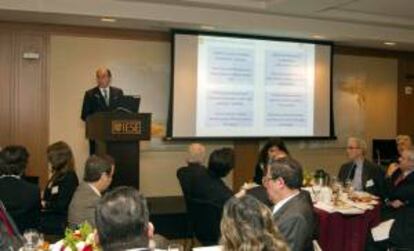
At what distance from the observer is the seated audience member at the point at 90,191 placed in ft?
11.6

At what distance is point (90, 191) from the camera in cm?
364

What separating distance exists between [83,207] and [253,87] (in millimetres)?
4770

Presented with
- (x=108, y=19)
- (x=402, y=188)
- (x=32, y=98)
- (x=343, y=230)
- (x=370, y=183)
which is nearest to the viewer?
(x=343, y=230)

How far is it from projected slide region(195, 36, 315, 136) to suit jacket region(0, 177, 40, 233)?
3.91 m

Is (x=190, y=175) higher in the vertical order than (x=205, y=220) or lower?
higher

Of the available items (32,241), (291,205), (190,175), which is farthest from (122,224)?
(190,175)

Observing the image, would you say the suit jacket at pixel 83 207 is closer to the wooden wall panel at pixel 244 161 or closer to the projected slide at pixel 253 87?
the projected slide at pixel 253 87

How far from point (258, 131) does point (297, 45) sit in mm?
1526

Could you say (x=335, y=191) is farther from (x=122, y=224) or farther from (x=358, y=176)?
(x=122, y=224)

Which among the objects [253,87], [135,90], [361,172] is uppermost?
[253,87]

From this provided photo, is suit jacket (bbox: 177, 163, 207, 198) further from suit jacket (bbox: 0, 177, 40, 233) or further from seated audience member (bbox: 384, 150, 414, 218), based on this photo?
seated audience member (bbox: 384, 150, 414, 218)

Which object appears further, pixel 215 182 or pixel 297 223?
pixel 215 182

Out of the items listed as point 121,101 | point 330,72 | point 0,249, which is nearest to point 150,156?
point 121,101

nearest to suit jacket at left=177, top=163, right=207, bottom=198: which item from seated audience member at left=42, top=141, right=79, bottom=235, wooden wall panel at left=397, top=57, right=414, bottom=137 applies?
seated audience member at left=42, top=141, right=79, bottom=235
